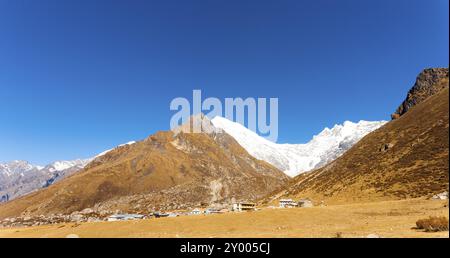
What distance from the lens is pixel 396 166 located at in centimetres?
9306

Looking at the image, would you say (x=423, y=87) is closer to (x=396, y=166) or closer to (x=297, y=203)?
(x=396, y=166)

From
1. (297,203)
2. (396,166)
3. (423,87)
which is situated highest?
(423,87)

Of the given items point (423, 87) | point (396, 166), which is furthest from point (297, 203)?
point (423, 87)

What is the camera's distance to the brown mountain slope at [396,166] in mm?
79688

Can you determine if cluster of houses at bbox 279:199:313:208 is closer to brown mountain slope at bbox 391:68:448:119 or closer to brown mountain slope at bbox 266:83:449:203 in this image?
brown mountain slope at bbox 266:83:449:203

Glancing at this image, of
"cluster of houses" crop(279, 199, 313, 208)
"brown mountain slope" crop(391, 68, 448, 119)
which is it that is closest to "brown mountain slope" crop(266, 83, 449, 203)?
"cluster of houses" crop(279, 199, 313, 208)

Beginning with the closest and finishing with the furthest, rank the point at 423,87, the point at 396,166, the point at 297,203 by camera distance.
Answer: the point at 396,166 < the point at 297,203 < the point at 423,87

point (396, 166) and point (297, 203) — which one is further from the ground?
point (396, 166)

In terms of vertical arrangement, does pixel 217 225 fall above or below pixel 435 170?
below
